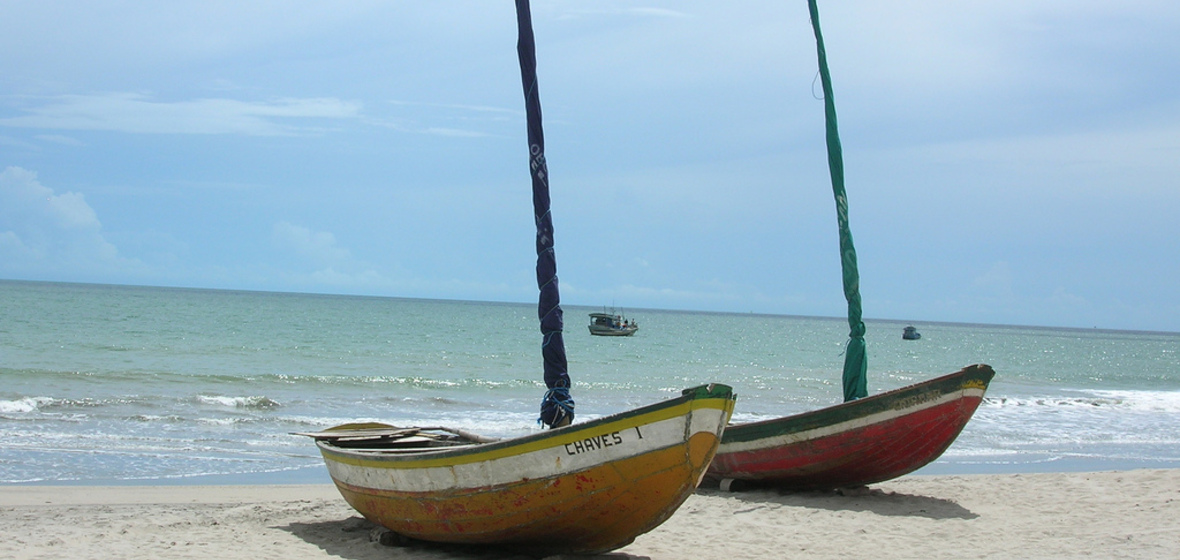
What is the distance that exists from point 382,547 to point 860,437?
16.7 ft

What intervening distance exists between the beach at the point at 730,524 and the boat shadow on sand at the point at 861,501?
0.08 ft

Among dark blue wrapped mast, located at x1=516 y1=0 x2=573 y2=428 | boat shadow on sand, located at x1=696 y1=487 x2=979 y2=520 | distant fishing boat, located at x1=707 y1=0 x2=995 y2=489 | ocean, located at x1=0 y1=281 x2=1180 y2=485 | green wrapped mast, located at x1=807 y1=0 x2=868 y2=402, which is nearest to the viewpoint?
dark blue wrapped mast, located at x1=516 y1=0 x2=573 y2=428

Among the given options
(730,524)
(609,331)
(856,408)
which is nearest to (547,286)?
(730,524)

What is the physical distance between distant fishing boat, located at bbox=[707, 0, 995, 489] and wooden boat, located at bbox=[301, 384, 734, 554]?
12.8ft

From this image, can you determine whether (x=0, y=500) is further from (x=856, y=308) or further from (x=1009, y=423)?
(x=1009, y=423)

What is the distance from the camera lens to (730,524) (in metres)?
9.62

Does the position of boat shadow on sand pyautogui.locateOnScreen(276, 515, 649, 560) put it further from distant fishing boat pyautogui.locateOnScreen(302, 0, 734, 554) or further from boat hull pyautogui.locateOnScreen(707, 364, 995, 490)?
boat hull pyautogui.locateOnScreen(707, 364, 995, 490)

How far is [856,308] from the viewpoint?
11164 mm

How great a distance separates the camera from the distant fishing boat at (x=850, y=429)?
9.96 m

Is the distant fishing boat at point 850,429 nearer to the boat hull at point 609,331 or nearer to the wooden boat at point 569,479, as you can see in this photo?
the wooden boat at point 569,479

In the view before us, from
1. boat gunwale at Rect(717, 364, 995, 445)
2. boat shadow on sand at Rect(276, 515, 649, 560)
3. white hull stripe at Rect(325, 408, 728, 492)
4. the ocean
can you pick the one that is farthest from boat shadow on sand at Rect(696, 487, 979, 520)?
white hull stripe at Rect(325, 408, 728, 492)

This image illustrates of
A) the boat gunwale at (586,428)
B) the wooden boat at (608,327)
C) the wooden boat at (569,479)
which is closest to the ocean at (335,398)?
the wooden boat at (569,479)

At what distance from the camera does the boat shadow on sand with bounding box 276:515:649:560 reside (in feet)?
25.7

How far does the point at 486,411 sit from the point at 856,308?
12.5 metres
